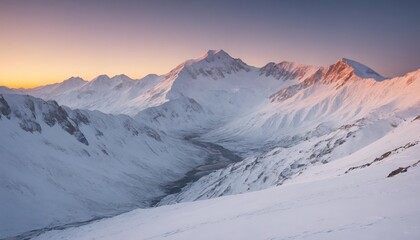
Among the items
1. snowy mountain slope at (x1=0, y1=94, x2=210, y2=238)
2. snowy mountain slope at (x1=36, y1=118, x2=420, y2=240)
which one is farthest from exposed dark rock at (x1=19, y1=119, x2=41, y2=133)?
snowy mountain slope at (x1=36, y1=118, x2=420, y2=240)

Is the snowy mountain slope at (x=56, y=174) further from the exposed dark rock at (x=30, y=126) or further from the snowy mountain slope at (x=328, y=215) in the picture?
the snowy mountain slope at (x=328, y=215)

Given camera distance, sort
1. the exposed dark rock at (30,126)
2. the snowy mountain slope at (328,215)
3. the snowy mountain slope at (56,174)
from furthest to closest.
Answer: the exposed dark rock at (30,126), the snowy mountain slope at (56,174), the snowy mountain slope at (328,215)

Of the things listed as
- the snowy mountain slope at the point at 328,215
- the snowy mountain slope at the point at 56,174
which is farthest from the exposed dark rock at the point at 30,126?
the snowy mountain slope at the point at 328,215

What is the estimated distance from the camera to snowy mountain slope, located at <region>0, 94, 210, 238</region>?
119m

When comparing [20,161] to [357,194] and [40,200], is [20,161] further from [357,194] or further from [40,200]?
[357,194]

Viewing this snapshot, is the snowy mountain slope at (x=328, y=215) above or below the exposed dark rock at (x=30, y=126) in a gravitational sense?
below

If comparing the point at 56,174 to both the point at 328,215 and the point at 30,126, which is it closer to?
the point at 30,126

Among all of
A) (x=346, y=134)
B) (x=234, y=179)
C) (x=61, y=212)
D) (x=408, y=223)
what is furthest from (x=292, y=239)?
(x=61, y=212)

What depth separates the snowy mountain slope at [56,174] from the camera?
11944 cm

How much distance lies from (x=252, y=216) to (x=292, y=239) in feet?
27.9

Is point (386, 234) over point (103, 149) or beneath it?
over

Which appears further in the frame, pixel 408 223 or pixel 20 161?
pixel 20 161

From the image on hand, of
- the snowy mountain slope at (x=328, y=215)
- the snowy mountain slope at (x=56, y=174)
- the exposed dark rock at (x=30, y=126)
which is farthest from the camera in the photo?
the exposed dark rock at (x=30, y=126)

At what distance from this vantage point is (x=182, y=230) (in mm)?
30688
